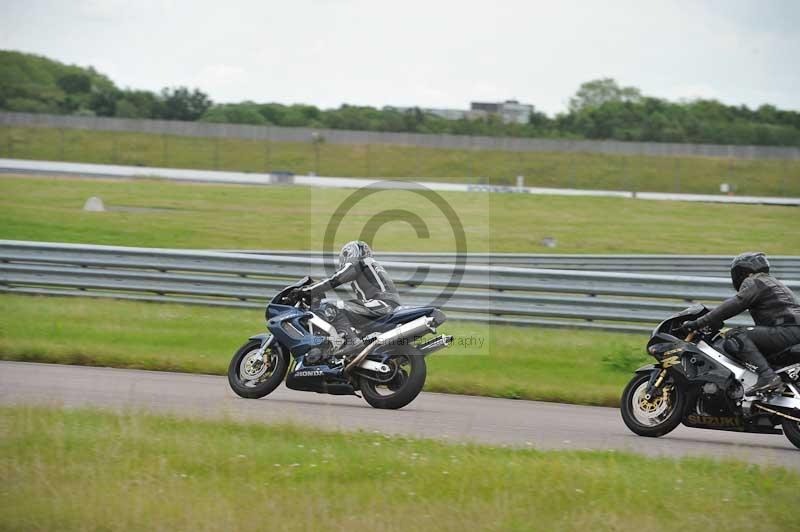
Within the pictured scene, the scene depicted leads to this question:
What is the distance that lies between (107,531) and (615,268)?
18377 millimetres

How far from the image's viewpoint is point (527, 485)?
6266 mm

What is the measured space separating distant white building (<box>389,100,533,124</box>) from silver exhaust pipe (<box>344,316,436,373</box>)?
65639 millimetres

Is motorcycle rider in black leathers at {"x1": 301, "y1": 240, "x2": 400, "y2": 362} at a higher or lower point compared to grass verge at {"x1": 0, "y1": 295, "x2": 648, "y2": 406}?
higher

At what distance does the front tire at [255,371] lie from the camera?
9.84 metres

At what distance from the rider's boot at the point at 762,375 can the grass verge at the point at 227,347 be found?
2.82 meters

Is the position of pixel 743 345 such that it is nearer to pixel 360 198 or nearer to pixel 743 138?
pixel 360 198

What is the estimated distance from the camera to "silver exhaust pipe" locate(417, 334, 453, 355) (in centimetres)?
931

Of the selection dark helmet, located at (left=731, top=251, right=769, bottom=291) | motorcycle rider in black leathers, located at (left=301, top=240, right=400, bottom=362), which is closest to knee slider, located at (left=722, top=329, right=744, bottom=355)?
dark helmet, located at (left=731, top=251, right=769, bottom=291)

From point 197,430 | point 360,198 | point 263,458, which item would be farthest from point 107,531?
point 360,198

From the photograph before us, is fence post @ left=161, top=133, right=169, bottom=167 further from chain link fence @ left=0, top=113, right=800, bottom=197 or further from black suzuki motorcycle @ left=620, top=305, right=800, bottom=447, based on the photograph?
black suzuki motorcycle @ left=620, top=305, right=800, bottom=447

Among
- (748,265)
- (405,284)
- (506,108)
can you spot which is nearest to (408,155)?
(506,108)

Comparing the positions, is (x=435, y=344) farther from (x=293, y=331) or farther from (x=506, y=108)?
(x=506, y=108)

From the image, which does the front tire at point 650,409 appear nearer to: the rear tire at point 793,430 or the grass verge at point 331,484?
the rear tire at point 793,430

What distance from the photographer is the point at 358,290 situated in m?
9.73
